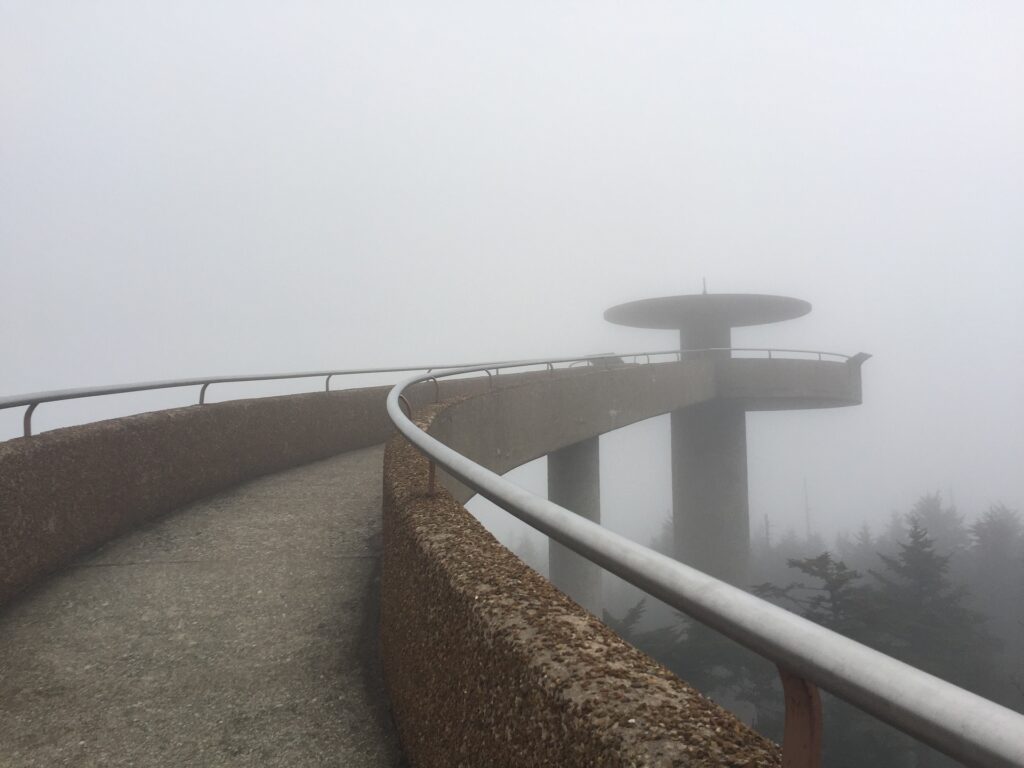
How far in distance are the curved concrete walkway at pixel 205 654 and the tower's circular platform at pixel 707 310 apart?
85.6ft

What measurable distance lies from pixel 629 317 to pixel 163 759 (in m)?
31.2

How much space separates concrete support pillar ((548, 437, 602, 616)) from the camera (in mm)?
17391

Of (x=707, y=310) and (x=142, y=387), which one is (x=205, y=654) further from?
(x=707, y=310)

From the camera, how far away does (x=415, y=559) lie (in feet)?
8.91

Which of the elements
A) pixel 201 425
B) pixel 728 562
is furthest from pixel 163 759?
pixel 728 562

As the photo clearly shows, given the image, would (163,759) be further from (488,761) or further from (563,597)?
(563,597)

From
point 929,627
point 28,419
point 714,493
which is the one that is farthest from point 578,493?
point 929,627

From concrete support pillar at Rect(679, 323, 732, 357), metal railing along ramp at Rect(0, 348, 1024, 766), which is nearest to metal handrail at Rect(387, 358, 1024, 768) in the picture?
metal railing along ramp at Rect(0, 348, 1024, 766)

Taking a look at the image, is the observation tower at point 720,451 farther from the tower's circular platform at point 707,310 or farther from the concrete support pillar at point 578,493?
the concrete support pillar at point 578,493

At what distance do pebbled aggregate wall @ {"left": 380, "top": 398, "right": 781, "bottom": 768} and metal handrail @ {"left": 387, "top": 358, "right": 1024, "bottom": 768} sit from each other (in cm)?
27

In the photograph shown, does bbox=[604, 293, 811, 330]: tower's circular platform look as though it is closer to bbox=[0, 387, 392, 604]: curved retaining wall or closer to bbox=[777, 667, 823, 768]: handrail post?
bbox=[0, 387, 392, 604]: curved retaining wall

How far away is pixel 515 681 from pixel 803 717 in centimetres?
79

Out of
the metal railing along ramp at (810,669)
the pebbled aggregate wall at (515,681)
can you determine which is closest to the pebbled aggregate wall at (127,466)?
the pebbled aggregate wall at (515,681)

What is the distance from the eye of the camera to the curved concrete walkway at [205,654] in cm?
279
